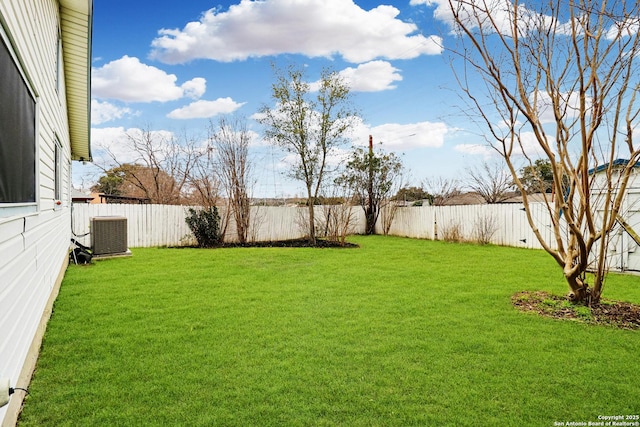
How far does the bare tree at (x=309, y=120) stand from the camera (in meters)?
12.8

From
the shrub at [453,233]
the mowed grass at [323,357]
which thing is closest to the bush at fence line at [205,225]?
the mowed grass at [323,357]

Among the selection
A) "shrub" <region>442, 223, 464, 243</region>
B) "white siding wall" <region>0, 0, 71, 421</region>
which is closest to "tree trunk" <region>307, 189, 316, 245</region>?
"shrub" <region>442, 223, 464, 243</region>

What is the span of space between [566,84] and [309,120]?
8.99 metres

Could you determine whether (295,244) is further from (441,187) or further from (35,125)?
(441,187)

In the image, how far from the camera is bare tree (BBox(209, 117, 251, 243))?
12.0 m

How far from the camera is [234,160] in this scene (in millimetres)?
12062

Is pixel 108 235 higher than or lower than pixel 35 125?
lower

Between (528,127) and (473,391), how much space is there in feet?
11.4

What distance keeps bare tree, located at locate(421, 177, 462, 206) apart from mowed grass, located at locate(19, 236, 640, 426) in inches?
517

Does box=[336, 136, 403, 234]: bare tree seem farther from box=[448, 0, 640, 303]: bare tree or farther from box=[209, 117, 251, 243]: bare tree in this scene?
box=[448, 0, 640, 303]: bare tree

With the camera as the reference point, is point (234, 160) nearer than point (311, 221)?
Yes

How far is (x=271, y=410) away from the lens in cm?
232

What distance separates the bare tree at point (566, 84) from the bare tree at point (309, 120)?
823cm

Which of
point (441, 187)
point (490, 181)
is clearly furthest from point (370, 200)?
point (490, 181)
